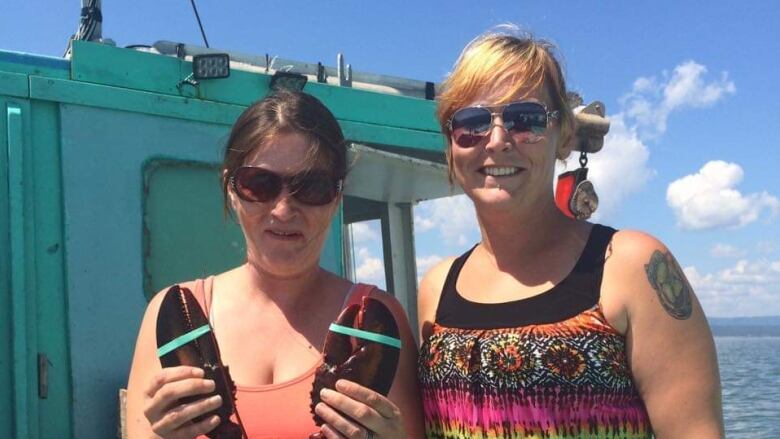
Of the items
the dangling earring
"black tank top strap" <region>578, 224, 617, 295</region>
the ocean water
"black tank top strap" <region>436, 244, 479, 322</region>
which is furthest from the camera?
the ocean water

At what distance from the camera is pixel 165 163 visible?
399 centimetres

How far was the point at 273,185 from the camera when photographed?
7.28 ft

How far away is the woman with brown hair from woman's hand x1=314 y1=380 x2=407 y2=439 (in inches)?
5.6

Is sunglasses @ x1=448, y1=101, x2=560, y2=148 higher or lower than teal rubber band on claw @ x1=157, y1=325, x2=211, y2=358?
higher

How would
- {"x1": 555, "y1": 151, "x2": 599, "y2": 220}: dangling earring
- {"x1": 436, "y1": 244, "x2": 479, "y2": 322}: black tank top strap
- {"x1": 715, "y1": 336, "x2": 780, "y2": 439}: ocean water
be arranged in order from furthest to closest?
{"x1": 715, "y1": 336, "x2": 780, "y2": 439}: ocean water
{"x1": 555, "y1": 151, "x2": 599, "y2": 220}: dangling earring
{"x1": 436, "y1": 244, "x2": 479, "y2": 322}: black tank top strap

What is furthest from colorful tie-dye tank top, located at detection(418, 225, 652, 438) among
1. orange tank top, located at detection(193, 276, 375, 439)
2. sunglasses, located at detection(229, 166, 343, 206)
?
sunglasses, located at detection(229, 166, 343, 206)

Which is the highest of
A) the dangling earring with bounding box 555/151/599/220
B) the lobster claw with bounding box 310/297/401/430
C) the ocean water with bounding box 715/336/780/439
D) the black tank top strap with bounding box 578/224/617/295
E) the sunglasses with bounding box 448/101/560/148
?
the sunglasses with bounding box 448/101/560/148

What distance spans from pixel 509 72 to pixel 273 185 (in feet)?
2.51

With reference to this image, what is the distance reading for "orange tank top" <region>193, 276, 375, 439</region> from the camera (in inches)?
80.3

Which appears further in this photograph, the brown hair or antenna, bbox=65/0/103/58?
antenna, bbox=65/0/103/58

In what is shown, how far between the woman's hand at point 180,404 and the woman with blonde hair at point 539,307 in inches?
27.1

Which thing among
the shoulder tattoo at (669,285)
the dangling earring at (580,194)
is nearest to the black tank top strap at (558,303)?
the shoulder tattoo at (669,285)

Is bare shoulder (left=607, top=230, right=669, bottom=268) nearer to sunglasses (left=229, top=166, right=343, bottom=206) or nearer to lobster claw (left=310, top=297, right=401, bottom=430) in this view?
lobster claw (left=310, top=297, right=401, bottom=430)

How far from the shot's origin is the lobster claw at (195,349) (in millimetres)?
1947
